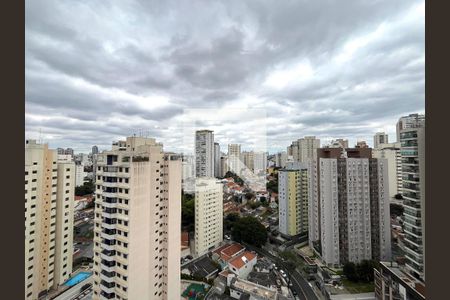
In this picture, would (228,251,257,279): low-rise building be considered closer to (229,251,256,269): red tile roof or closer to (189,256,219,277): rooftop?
(229,251,256,269): red tile roof

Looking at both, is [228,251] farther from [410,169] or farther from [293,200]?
[410,169]

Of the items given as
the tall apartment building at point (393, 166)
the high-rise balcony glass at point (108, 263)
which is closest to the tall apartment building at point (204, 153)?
the high-rise balcony glass at point (108, 263)

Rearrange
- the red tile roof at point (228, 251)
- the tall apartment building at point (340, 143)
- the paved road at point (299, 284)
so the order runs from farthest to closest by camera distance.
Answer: the tall apartment building at point (340, 143)
the red tile roof at point (228, 251)
the paved road at point (299, 284)

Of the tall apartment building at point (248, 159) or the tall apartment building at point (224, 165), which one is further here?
the tall apartment building at point (224, 165)

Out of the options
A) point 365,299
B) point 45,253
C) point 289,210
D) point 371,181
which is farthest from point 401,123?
point 45,253

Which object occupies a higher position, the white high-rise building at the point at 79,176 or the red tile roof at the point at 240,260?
the white high-rise building at the point at 79,176

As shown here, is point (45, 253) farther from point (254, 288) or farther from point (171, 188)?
point (254, 288)

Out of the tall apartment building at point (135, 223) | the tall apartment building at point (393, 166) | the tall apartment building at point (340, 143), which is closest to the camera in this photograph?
the tall apartment building at point (135, 223)

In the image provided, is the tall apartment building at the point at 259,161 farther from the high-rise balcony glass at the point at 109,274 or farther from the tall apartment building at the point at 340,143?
the high-rise balcony glass at the point at 109,274
